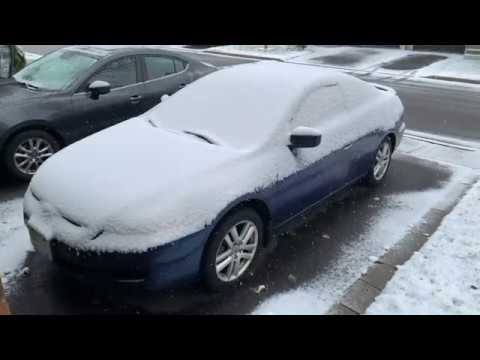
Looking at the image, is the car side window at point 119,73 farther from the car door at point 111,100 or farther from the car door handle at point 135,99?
the car door handle at point 135,99

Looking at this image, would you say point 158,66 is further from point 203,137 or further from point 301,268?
point 301,268

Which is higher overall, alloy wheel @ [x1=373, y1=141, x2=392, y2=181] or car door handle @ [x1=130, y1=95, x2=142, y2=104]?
car door handle @ [x1=130, y1=95, x2=142, y2=104]

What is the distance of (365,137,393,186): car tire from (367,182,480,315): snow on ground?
1.02 metres

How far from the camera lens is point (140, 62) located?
6164 millimetres

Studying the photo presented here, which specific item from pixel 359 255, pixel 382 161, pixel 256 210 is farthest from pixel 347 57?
pixel 256 210

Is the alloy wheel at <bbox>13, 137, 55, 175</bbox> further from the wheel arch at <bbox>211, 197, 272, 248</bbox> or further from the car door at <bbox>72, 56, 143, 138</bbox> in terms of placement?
the wheel arch at <bbox>211, 197, 272, 248</bbox>

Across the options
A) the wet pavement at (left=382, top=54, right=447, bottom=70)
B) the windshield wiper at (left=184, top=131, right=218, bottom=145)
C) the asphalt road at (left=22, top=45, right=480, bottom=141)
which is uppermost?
the wet pavement at (left=382, top=54, right=447, bottom=70)

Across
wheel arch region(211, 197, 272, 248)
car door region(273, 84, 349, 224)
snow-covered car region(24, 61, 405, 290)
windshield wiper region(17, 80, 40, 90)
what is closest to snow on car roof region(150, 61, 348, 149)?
snow-covered car region(24, 61, 405, 290)

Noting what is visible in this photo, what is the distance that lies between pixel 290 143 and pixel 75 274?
6.59 feet

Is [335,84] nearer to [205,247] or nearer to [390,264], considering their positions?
[390,264]

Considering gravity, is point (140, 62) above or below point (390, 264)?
above

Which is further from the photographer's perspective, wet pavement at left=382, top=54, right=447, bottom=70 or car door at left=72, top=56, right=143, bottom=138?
wet pavement at left=382, top=54, right=447, bottom=70

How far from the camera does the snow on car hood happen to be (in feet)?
9.64
